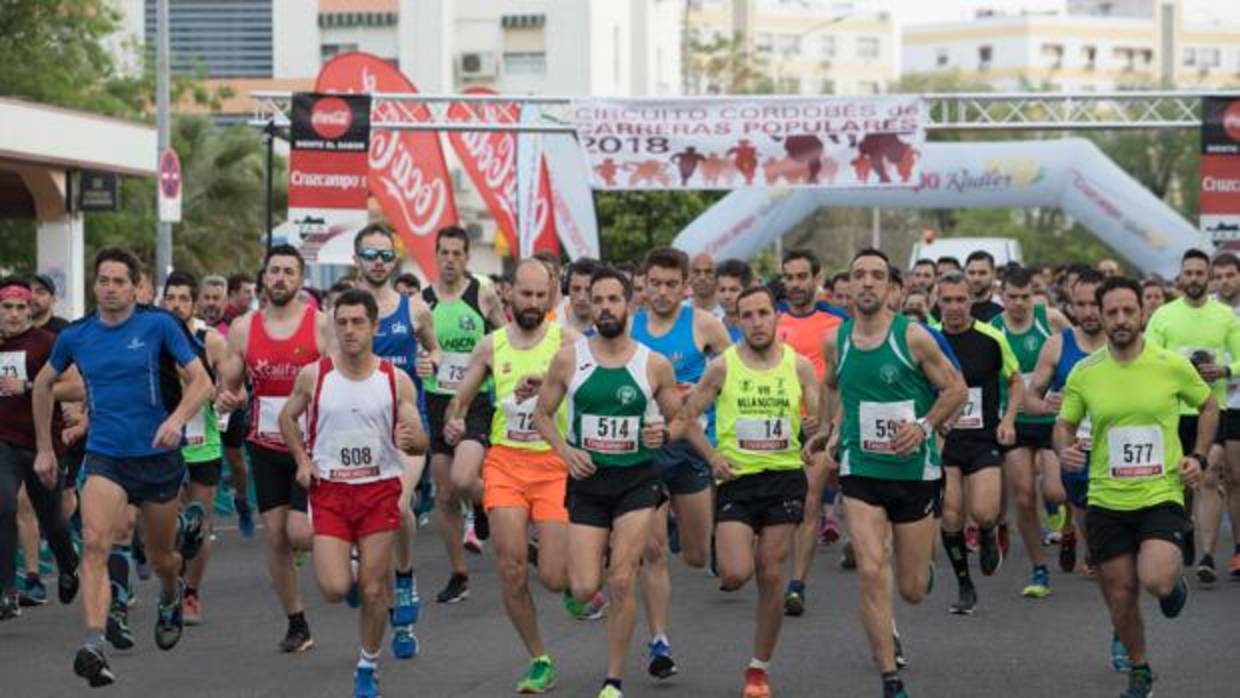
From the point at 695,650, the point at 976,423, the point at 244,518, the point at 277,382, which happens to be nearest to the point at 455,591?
the point at 695,650

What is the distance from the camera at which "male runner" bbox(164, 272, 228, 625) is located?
13.6 m

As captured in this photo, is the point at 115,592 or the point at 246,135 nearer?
the point at 115,592

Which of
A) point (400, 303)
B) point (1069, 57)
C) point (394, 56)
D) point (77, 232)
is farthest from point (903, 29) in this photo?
point (400, 303)

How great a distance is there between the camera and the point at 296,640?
12391 mm

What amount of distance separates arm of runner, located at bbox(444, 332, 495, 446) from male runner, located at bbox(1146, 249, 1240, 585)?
5.27m

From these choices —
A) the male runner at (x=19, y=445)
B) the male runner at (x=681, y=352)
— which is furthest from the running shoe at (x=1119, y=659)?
the male runner at (x=19, y=445)

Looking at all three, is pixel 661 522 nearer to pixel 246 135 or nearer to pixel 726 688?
pixel 726 688

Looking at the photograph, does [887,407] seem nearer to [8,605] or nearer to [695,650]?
[695,650]

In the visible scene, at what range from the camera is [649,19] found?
251ft

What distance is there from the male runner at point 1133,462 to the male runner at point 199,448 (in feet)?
14.6

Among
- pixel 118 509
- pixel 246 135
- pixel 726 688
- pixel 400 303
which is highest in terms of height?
pixel 246 135

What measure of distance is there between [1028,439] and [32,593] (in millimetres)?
6134

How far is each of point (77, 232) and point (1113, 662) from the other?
22.1 meters

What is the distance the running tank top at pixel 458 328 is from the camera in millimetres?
15578
